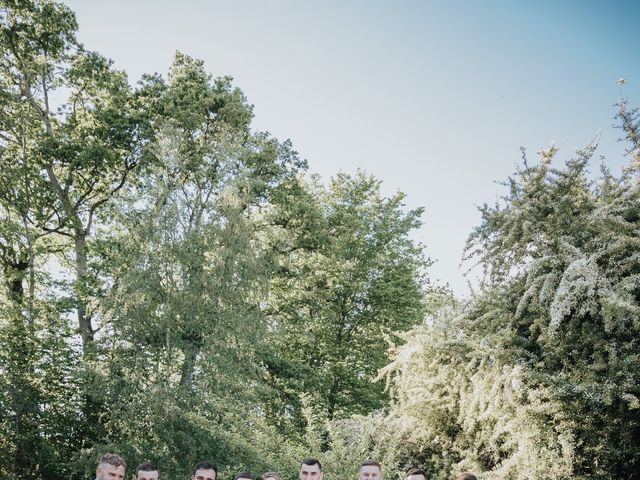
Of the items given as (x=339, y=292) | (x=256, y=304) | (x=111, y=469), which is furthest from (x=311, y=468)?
(x=339, y=292)

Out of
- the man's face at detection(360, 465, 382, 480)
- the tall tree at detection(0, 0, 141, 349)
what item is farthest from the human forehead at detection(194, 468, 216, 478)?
the tall tree at detection(0, 0, 141, 349)

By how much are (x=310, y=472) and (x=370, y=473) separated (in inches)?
34.1

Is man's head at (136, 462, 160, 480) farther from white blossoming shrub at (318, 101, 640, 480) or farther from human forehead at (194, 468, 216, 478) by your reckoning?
white blossoming shrub at (318, 101, 640, 480)

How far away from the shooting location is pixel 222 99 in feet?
68.7

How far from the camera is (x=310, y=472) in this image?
318 inches

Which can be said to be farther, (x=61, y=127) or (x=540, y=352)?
(x=61, y=127)

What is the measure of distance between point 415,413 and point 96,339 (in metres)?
10.3

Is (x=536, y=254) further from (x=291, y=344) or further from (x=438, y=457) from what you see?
(x=291, y=344)

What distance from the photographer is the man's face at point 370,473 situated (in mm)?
7934

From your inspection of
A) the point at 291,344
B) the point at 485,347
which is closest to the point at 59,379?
the point at 291,344

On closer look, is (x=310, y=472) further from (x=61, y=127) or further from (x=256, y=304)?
(x=61, y=127)

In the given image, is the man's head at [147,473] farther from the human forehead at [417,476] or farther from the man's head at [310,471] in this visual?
the human forehead at [417,476]

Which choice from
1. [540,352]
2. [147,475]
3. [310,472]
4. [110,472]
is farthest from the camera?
[540,352]

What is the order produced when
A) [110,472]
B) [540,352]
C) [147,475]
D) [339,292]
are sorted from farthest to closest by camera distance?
[339,292]
[540,352]
[147,475]
[110,472]
